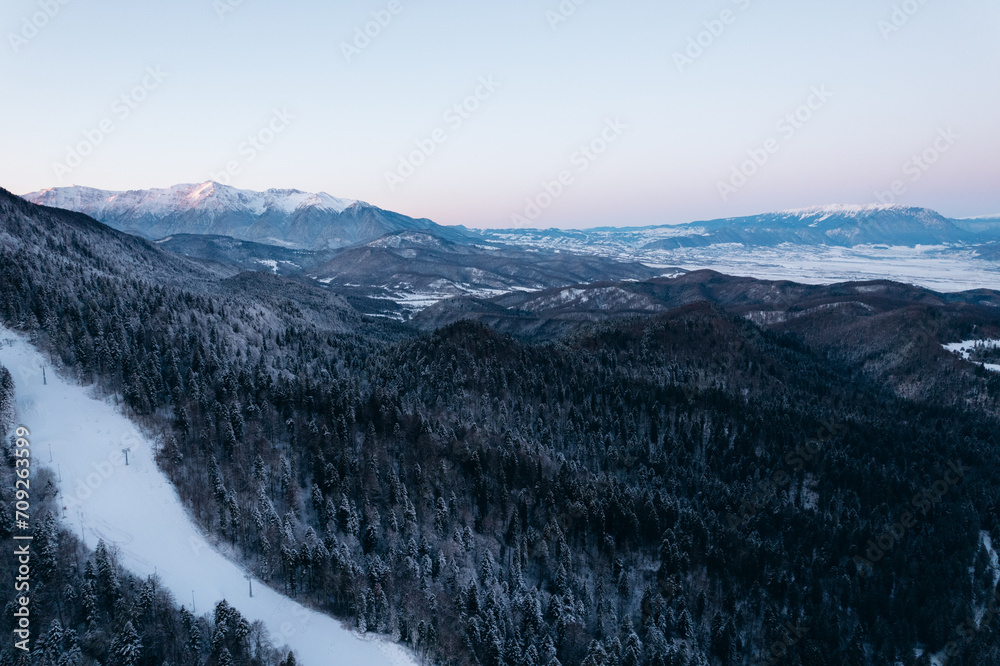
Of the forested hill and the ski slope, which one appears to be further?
the forested hill

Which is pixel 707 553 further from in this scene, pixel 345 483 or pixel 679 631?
pixel 345 483

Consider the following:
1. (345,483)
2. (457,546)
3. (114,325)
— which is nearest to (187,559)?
(345,483)

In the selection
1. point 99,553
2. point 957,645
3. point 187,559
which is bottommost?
point 957,645

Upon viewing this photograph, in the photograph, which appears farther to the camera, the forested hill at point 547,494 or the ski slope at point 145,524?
the forested hill at point 547,494

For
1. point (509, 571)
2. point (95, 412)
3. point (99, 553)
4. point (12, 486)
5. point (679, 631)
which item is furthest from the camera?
point (95, 412)
